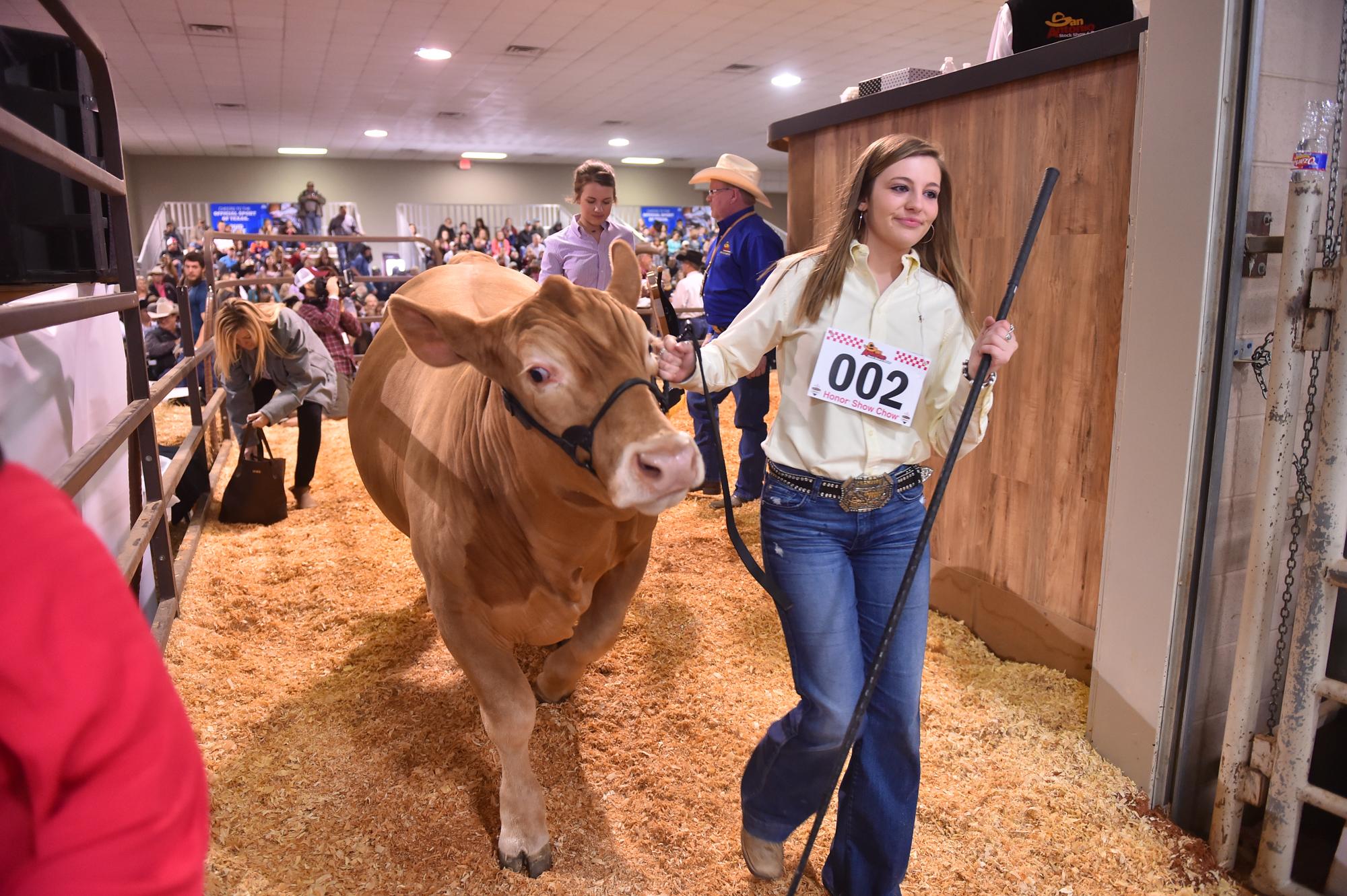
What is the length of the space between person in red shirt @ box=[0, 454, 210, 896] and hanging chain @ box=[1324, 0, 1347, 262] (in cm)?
244

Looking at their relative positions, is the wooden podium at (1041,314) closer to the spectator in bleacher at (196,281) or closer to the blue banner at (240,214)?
the spectator in bleacher at (196,281)

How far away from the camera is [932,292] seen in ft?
6.77

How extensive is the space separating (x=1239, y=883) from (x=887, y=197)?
1.93m

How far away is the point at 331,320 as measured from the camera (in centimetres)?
782

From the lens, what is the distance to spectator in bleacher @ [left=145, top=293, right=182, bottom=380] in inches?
305

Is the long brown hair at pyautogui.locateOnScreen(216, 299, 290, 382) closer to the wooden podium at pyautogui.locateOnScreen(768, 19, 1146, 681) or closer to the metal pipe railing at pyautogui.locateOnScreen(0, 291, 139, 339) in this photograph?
the metal pipe railing at pyautogui.locateOnScreen(0, 291, 139, 339)

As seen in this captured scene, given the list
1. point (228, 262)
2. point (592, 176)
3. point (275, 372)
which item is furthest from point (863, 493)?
point (228, 262)

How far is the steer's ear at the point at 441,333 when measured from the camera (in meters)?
2.05

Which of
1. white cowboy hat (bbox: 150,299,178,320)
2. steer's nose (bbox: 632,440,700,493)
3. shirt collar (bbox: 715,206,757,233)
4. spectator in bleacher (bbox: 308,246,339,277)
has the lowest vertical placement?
steer's nose (bbox: 632,440,700,493)

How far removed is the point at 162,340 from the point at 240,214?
1327 cm

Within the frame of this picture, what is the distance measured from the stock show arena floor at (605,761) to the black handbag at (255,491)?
3.63 feet

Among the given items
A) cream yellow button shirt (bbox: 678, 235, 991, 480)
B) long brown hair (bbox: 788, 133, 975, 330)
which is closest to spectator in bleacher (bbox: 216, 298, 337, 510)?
cream yellow button shirt (bbox: 678, 235, 991, 480)

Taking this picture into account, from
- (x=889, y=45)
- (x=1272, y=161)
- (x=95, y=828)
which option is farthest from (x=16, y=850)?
(x=889, y=45)

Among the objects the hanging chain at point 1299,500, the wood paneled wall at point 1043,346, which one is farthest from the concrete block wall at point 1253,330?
the wood paneled wall at point 1043,346
